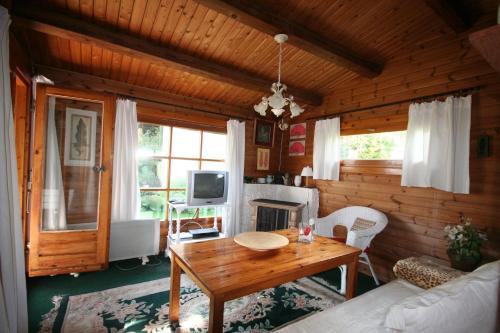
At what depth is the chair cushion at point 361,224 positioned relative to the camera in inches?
115

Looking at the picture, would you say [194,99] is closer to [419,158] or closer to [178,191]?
[178,191]

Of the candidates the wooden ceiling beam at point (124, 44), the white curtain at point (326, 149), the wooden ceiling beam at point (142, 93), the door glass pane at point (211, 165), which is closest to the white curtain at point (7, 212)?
the wooden ceiling beam at point (124, 44)

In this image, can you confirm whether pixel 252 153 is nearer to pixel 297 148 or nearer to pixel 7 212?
pixel 297 148

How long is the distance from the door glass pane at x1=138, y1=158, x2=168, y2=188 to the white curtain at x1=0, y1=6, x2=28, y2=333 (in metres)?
2.04

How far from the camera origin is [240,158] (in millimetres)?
4008

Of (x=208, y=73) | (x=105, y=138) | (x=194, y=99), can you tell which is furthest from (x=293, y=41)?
(x=105, y=138)

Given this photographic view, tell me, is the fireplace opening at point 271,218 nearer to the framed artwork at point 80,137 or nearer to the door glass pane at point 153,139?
the door glass pane at point 153,139

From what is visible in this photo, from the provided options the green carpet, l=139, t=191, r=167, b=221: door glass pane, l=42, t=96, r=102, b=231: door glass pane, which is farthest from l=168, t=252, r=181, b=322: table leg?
l=139, t=191, r=167, b=221: door glass pane

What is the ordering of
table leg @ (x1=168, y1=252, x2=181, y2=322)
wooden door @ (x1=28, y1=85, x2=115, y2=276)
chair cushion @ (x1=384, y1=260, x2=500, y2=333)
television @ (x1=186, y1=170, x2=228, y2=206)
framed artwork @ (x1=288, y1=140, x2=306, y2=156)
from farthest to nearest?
framed artwork @ (x1=288, y1=140, x2=306, y2=156)
television @ (x1=186, y1=170, x2=228, y2=206)
wooden door @ (x1=28, y1=85, x2=115, y2=276)
table leg @ (x1=168, y1=252, x2=181, y2=322)
chair cushion @ (x1=384, y1=260, x2=500, y2=333)

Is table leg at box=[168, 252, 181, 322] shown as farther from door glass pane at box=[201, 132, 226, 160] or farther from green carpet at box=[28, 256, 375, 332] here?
door glass pane at box=[201, 132, 226, 160]

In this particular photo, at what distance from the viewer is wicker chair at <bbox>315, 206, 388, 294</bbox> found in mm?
2580

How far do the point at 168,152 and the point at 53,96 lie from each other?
1.48m

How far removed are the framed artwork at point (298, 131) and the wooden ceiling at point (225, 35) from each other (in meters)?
1.01

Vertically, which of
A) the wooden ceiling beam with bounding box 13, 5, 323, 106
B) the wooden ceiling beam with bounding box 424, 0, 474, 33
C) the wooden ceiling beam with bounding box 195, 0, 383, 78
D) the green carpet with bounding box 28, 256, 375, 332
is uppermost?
the wooden ceiling beam with bounding box 424, 0, 474, 33
